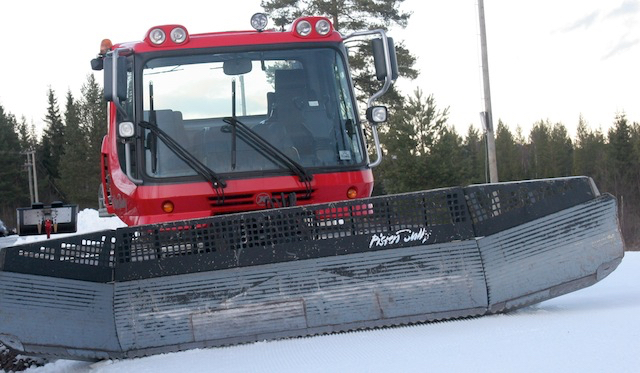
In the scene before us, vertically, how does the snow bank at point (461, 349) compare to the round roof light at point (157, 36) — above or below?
below

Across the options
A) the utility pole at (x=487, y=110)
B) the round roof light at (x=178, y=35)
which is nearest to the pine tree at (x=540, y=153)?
the utility pole at (x=487, y=110)

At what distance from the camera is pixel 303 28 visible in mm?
6938

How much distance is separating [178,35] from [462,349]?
12.2 feet

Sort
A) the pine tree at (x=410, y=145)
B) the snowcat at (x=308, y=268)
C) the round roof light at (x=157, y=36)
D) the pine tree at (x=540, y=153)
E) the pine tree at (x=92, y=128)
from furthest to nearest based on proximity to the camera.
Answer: the pine tree at (x=540, y=153)
the pine tree at (x=92, y=128)
the pine tree at (x=410, y=145)
the round roof light at (x=157, y=36)
the snowcat at (x=308, y=268)

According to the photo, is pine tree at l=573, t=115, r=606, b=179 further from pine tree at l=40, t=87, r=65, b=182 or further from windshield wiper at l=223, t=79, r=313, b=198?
windshield wiper at l=223, t=79, r=313, b=198

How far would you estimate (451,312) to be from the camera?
5.24 meters

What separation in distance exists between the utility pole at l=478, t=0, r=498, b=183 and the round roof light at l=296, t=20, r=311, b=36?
17.0m

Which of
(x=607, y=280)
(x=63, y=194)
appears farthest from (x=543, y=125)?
(x=607, y=280)

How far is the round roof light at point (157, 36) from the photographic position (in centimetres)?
669

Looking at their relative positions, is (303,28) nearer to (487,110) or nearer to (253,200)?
(253,200)

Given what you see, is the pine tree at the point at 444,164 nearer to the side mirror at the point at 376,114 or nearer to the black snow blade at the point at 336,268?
the side mirror at the point at 376,114

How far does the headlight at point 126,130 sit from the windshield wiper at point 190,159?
0.14 m

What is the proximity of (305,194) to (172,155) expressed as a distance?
3.51 ft

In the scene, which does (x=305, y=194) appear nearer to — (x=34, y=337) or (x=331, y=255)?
(x=331, y=255)
